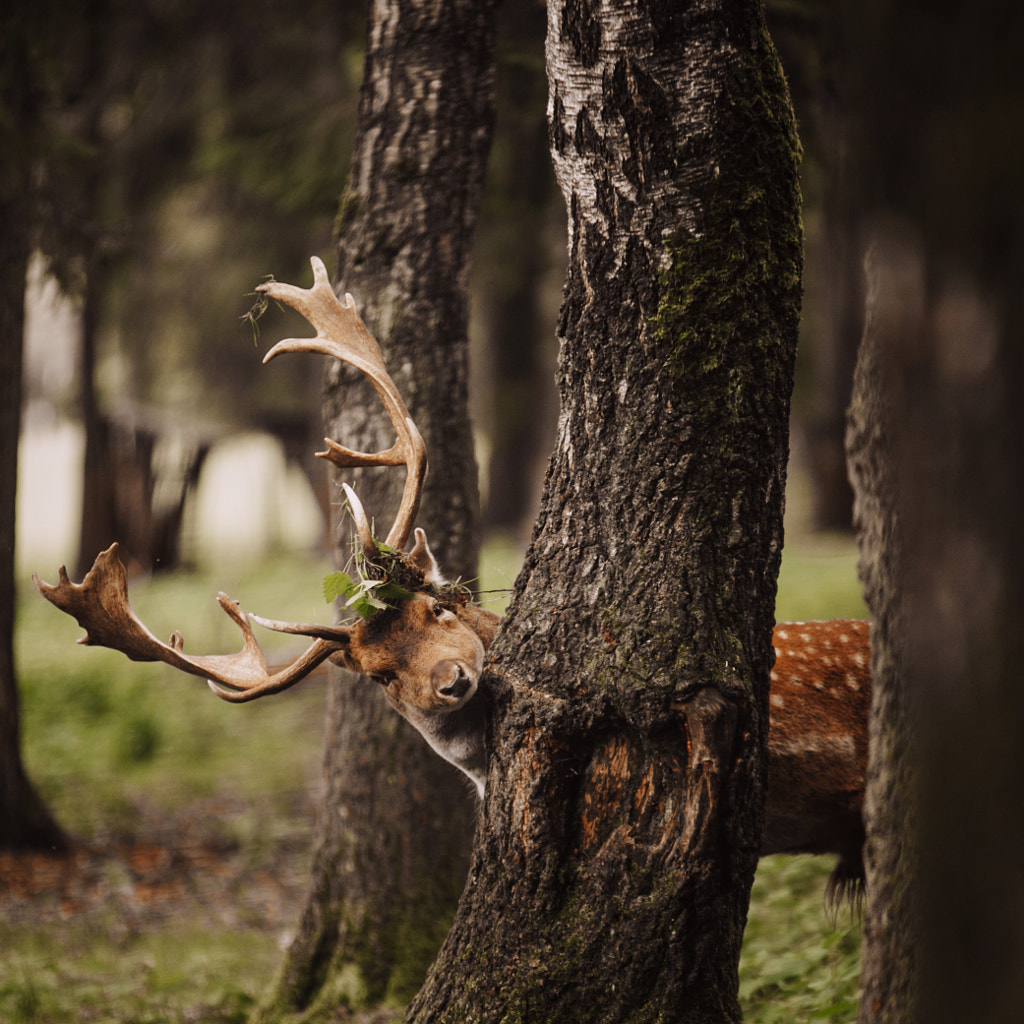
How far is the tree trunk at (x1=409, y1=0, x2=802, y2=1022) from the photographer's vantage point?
264 cm

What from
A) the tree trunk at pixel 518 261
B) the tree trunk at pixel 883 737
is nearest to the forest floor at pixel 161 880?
the tree trunk at pixel 883 737

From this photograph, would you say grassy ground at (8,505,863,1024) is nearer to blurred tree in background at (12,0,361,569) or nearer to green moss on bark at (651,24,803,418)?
green moss on bark at (651,24,803,418)

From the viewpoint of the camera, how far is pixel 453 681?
10.1 ft

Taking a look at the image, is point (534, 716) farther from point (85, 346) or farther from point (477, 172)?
point (85, 346)

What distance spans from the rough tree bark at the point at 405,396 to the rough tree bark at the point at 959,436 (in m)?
3.63

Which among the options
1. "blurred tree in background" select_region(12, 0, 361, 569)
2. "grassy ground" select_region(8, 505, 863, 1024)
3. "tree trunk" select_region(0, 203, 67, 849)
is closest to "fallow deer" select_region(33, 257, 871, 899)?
"grassy ground" select_region(8, 505, 863, 1024)

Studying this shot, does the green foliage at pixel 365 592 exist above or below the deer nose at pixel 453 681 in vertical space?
above

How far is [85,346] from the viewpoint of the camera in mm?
12469

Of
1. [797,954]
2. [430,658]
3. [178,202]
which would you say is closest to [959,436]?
[430,658]

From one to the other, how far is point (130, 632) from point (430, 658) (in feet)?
3.50

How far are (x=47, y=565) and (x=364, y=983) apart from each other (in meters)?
15.9

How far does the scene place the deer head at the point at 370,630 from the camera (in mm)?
3256

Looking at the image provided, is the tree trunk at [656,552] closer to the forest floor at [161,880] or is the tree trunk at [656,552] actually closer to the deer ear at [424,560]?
the deer ear at [424,560]

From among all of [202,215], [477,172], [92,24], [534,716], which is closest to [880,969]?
[534,716]
